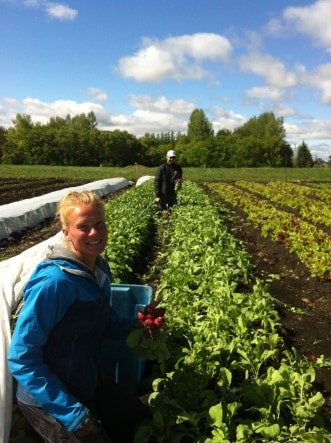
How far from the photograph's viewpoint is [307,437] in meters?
2.63

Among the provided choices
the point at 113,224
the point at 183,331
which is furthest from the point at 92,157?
the point at 183,331

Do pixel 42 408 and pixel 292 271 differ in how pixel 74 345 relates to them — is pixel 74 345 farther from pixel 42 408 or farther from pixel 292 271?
pixel 292 271

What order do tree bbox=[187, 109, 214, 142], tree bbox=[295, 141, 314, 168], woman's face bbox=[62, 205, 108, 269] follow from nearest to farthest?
woman's face bbox=[62, 205, 108, 269] → tree bbox=[295, 141, 314, 168] → tree bbox=[187, 109, 214, 142]

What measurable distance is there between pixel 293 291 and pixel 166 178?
6.05 m

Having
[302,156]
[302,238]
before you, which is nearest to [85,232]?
[302,238]

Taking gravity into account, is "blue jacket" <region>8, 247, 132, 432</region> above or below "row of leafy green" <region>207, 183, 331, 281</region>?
above

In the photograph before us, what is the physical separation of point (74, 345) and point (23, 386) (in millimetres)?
327

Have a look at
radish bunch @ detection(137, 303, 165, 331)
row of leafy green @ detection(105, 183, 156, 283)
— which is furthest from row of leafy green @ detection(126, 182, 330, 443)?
row of leafy green @ detection(105, 183, 156, 283)

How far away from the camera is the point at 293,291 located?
6.18 m

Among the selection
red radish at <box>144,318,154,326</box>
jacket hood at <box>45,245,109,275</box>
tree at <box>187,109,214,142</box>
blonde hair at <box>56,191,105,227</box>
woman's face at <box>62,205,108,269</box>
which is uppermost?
tree at <box>187,109,214,142</box>

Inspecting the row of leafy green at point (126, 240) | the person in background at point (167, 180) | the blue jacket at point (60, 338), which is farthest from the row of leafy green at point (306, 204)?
the blue jacket at point (60, 338)

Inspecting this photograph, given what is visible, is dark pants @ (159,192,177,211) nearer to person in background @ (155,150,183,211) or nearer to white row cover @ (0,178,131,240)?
person in background @ (155,150,183,211)

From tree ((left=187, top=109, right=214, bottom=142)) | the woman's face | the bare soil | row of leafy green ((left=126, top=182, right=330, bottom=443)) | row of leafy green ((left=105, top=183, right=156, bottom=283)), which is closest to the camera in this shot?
the woman's face

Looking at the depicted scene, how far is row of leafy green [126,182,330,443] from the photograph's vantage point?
8.87 ft
